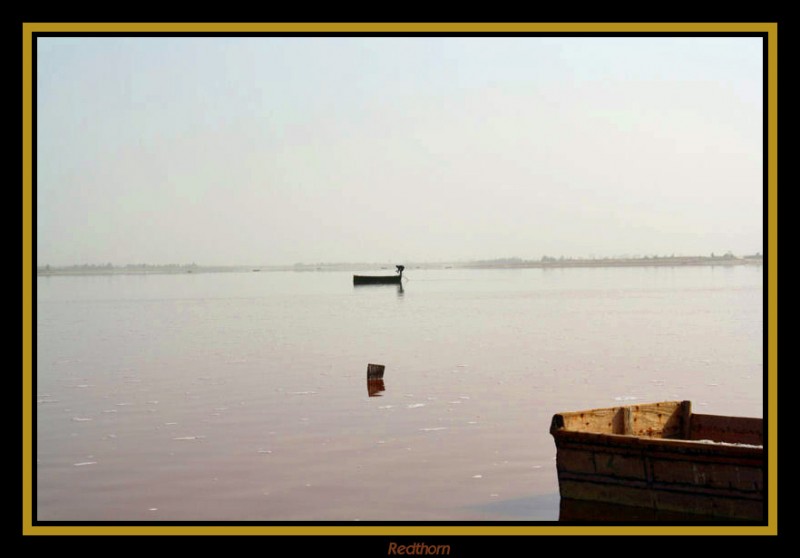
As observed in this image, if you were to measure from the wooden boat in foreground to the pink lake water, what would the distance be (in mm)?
867

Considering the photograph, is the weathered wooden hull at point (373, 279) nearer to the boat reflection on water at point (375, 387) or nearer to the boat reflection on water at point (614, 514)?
the boat reflection on water at point (375, 387)

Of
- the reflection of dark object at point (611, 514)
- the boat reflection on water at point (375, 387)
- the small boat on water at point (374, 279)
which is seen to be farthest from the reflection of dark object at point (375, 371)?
the small boat on water at point (374, 279)

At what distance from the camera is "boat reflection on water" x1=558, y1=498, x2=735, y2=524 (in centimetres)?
1348

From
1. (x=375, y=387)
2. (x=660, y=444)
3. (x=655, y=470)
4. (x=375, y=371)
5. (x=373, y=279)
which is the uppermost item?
(x=373, y=279)

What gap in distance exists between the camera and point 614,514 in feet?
46.2

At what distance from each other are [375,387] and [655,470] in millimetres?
16503

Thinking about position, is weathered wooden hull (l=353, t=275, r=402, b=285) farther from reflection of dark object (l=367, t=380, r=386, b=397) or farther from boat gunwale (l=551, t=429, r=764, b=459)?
boat gunwale (l=551, t=429, r=764, b=459)

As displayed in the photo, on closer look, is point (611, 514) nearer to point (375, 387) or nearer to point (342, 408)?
point (342, 408)

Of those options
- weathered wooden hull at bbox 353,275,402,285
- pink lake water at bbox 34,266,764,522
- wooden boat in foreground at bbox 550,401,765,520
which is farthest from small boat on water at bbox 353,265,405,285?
wooden boat in foreground at bbox 550,401,765,520

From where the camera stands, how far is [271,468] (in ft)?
61.8

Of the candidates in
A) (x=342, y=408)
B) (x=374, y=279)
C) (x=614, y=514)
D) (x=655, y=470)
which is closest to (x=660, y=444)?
(x=655, y=470)

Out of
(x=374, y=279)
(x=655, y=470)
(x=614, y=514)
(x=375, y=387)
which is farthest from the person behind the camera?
(x=374, y=279)
